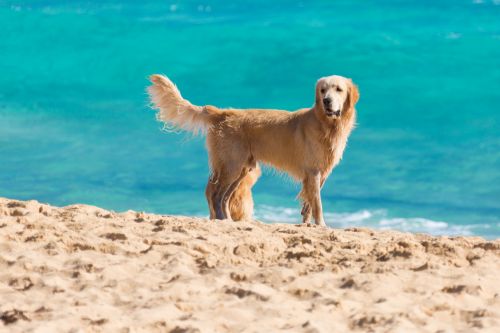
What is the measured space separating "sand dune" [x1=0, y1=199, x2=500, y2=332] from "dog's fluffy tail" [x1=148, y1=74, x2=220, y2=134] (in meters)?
2.46

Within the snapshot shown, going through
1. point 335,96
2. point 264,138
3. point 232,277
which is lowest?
point 232,277

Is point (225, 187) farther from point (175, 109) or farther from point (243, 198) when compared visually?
point (175, 109)

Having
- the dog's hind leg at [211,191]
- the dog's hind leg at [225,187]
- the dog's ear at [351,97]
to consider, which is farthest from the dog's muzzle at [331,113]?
the dog's hind leg at [211,191]

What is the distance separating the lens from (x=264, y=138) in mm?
11578

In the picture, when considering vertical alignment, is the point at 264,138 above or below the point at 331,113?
below

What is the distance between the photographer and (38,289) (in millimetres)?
7531

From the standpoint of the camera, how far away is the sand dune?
6914 millimetres

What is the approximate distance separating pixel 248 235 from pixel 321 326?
234 cm

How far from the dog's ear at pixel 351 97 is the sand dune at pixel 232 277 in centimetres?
195

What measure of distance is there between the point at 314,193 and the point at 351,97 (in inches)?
44.0

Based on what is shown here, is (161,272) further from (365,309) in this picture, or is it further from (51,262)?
(365,309)

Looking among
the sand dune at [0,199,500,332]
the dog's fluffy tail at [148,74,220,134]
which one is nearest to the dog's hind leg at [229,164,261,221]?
the dog's fluffy tail at [148,74,220,134]

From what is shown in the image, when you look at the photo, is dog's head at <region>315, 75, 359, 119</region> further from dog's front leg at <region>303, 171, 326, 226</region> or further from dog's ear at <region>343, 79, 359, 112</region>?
dog's front leg at <region>303, 171, 326, 226</region>

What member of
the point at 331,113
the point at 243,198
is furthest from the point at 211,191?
the point at 331,113
